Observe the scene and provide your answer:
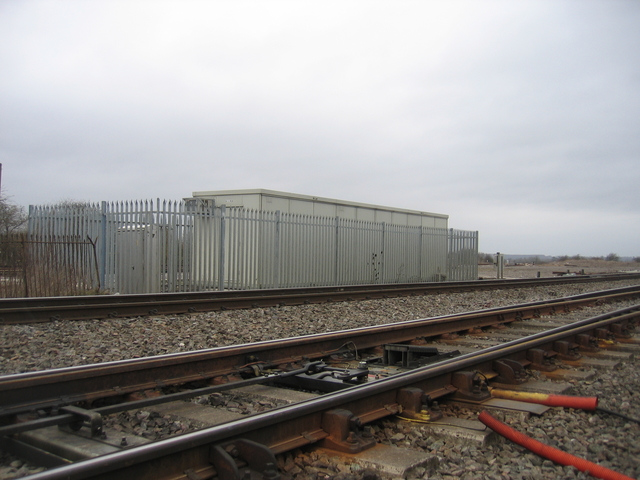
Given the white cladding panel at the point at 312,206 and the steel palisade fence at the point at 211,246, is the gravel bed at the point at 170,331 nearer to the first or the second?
the steel palisade fence at the point at 211,246

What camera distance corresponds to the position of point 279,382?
524cm

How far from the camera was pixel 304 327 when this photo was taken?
9242mm

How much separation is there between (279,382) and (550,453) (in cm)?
253

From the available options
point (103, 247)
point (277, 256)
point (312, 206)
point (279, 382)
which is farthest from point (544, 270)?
point (279, 382)

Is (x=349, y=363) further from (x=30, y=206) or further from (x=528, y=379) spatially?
(x=30, y=206)

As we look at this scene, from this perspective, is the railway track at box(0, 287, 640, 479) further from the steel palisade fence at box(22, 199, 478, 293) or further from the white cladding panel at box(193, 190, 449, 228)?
the white cladding panel at box(193, 190, 449, 228)

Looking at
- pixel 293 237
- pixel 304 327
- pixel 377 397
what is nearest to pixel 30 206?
pixel 293 237

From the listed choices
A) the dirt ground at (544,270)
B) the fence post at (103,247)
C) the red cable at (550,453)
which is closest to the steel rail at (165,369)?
the red cable at (550,453)

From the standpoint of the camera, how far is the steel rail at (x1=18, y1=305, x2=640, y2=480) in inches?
104

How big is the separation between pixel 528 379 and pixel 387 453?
2.85 m

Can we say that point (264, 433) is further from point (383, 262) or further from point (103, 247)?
point (383, 262)

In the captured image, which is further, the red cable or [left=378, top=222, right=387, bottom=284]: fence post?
[left=378, top=222, right=387, bottom=284]: fence post

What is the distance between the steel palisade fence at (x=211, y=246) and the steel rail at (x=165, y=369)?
30.6 ft

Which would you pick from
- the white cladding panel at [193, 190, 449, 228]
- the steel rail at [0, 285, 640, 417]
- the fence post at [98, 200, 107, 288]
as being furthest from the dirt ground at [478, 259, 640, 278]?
the steel rail at [0, 285, 640, 417]
